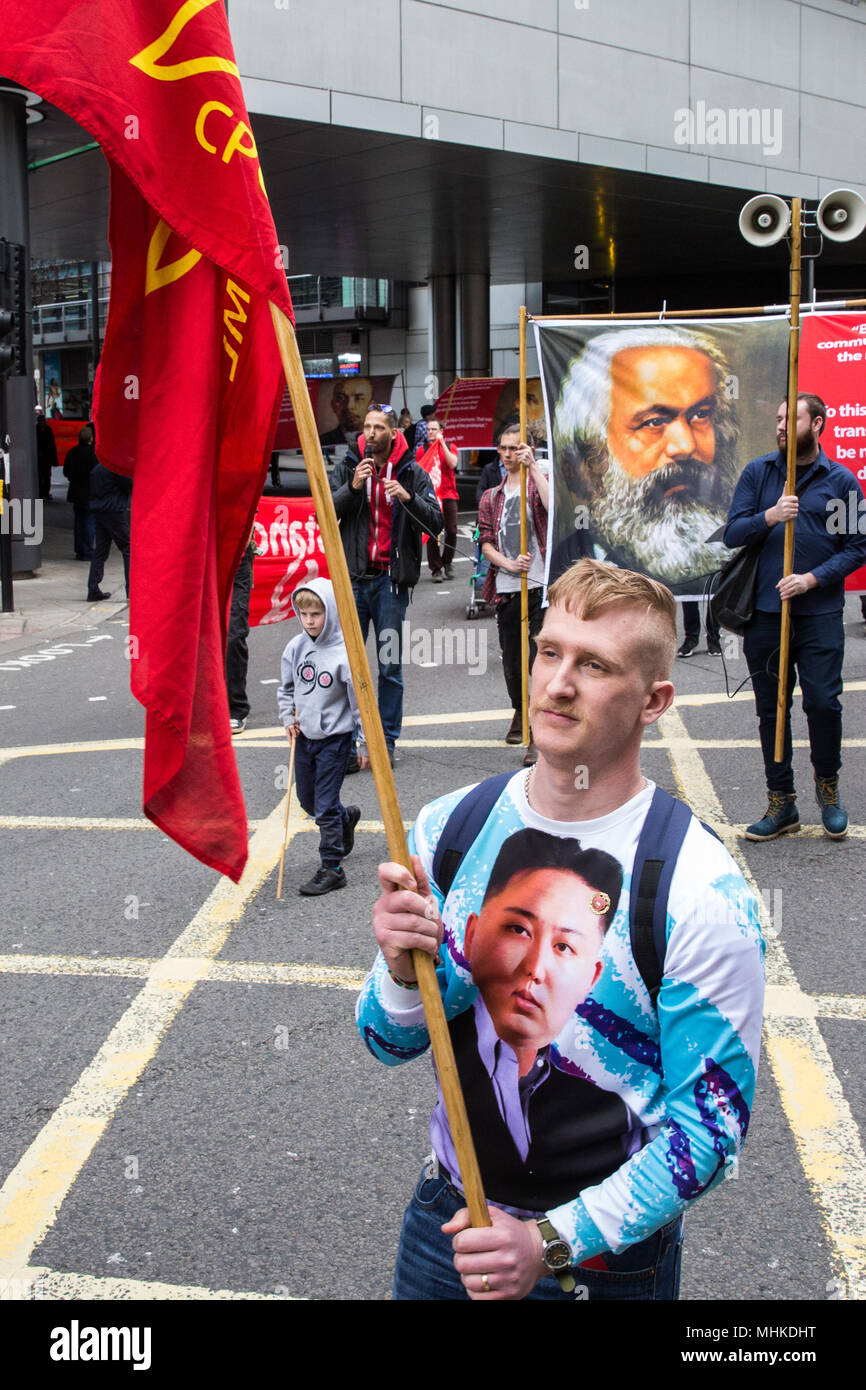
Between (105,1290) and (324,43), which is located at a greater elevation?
(324,43)

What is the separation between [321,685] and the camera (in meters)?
6.47

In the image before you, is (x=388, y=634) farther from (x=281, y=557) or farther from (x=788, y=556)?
(x=788, y=556)

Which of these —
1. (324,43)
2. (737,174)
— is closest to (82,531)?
(324,43)

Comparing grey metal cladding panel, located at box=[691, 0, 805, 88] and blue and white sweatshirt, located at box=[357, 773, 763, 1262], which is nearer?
blue and white sweatshirt, located at box=[357, 773, 763, 1262]

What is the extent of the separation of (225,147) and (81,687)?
31.7 ft

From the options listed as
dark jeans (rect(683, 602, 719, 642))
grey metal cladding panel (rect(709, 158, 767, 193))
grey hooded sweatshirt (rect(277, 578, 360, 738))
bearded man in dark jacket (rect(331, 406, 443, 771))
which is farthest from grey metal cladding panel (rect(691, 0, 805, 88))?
grey hooded sweatshirt (rect(277, 578, 360, 738))

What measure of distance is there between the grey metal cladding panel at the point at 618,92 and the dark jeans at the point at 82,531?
9.01m

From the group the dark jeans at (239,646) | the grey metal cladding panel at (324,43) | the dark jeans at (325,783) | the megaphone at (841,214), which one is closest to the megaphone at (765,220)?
the megaphone at (841,214)

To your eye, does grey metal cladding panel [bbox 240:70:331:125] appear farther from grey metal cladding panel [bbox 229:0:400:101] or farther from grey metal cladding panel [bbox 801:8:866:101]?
grey metal cladding panel [bbox 801:8:866:101]

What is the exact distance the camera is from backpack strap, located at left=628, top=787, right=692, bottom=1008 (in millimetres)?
2008

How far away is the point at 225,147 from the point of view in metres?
2.42

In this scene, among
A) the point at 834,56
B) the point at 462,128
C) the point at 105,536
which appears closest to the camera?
the point at 105,536

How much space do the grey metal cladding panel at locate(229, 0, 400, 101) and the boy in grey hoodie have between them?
11.9m

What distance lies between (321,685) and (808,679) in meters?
2.46
